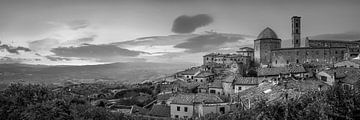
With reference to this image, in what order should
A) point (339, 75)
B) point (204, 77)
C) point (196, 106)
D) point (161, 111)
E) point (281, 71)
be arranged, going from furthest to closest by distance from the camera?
point (204, 77) < point (281, 71) < point (339, 75) < point (161, 111) < point (196, 106)

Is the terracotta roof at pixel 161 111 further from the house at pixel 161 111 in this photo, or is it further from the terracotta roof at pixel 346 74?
the terracotta roof at pixel 346 74

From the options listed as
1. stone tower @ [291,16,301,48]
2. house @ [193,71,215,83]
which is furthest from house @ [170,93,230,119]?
stone tower @ [291,16,301,48]

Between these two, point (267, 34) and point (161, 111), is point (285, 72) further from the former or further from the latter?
point (267, 34)

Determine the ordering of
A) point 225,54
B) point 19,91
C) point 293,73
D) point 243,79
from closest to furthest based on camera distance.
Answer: point 19,91 < point 243,79 < point 293,73 < point 225,54

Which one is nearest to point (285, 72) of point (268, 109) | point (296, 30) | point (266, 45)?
point (266, 45)

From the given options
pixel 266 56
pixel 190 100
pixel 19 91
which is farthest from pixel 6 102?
pixel 266 56

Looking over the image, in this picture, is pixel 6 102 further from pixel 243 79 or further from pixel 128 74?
pixel 128 74

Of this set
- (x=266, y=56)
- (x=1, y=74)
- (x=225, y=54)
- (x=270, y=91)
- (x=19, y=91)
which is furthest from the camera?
(x=1, y=74)

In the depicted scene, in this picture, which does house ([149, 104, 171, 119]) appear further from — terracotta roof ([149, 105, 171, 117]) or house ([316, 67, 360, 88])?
house ([316, 67, 360, 88])
